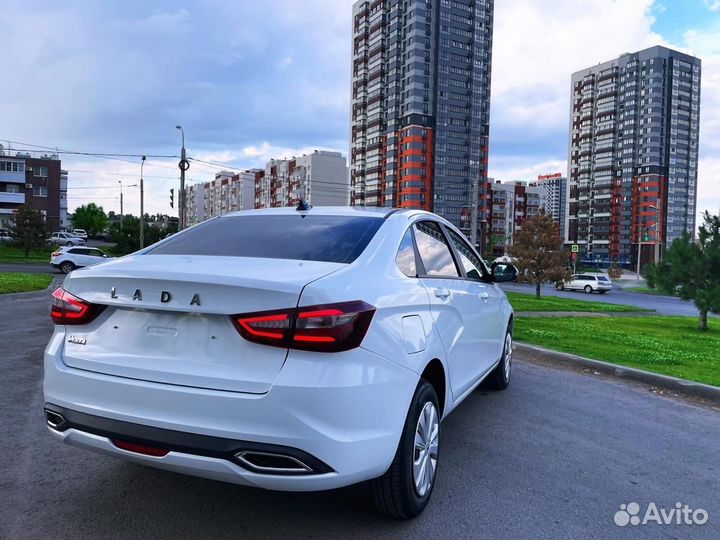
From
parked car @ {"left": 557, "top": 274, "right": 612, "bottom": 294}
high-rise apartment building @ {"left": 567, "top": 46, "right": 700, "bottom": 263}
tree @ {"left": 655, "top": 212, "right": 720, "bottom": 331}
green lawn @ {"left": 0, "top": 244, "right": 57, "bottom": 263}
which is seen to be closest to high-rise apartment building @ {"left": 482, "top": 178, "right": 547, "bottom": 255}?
high-rise apartment building @ {"left": 567, "top": 46, "right": 700, "bottom": 263}

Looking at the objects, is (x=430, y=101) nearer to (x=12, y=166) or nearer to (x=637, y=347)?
(x=12, y=166)

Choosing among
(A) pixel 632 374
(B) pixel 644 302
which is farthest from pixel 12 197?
(A) pixel 632 374

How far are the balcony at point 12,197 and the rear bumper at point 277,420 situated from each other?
9078 centimetres

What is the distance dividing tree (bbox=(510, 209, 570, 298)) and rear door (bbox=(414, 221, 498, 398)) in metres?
20.1

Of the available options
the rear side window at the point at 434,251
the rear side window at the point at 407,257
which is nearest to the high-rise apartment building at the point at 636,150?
the rear side window at the point at 434,251

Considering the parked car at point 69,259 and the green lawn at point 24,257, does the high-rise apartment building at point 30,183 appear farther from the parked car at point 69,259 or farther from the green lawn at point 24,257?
the parked car at point 69,259

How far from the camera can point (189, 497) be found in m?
3.04

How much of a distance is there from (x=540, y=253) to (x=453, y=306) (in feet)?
69.1

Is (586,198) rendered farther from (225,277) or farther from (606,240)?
(225,277)

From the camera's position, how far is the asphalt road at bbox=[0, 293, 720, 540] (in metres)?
2.75

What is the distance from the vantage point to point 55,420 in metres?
2.70

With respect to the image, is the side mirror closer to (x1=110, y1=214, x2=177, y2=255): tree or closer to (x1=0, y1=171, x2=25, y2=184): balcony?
(x1=110, y1=214, x2=177, y2=255): tree

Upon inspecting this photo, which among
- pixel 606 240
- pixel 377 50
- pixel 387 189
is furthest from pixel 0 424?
pixel 606 240

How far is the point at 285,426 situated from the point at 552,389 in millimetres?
4522
